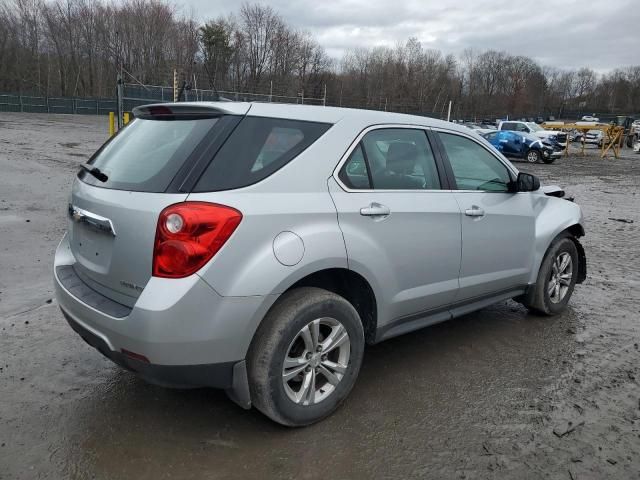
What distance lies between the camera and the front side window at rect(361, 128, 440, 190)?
10.4 ft

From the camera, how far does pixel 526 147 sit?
81.4 feet

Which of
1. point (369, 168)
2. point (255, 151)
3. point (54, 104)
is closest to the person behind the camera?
point (255, 151)

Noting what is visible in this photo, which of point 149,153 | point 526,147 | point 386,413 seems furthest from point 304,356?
point 526,147

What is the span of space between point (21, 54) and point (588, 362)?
70598 mm

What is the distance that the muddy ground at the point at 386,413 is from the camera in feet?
8.51

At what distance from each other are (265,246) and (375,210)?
2.56 ft

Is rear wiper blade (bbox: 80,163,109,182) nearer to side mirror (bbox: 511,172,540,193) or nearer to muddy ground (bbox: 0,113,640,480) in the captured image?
muddy ground (bbox: 0,113,640,480)

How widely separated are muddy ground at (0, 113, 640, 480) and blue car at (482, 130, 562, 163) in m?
21.6

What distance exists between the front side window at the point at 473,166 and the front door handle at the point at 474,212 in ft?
0.54

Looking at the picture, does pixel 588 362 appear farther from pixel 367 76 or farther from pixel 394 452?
pixel 367 76

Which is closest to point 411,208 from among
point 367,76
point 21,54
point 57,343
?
point 57,343

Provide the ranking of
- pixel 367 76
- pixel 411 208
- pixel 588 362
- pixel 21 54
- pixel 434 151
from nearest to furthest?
pixel 411 208 < pixel 434 151 < pixel 588 362 < pixel 21 54 < pixel 367 76

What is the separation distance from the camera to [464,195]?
3.66 meters

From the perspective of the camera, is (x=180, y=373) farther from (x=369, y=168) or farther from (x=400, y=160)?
(x=400, y=160)
